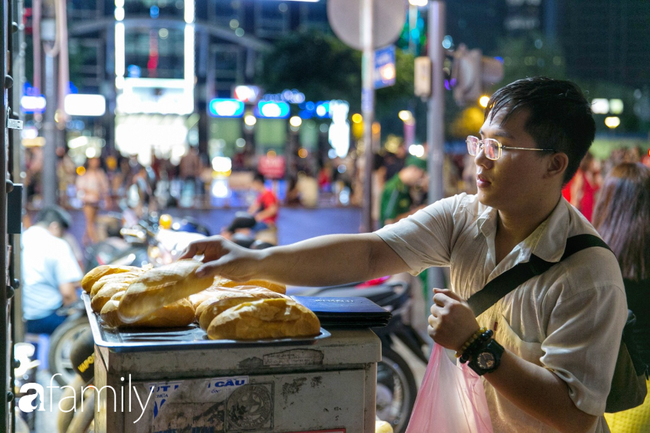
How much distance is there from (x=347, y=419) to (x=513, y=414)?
60 cm

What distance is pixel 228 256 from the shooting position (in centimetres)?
219

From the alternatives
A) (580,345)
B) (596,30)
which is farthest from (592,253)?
(596,30)

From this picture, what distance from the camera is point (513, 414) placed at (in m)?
2.27

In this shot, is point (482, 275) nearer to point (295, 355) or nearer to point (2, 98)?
point (295, 355)

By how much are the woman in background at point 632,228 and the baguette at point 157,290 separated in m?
2.84

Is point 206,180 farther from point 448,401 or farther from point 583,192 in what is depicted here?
point 448,401

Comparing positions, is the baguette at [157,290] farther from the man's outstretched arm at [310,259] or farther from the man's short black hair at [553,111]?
the man's short black hair at [553,111]

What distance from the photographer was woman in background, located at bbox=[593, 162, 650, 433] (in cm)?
410

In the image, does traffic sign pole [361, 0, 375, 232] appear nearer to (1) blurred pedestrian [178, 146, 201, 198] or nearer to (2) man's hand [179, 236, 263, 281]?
(2) man's hand [179, 236, 263, 281]

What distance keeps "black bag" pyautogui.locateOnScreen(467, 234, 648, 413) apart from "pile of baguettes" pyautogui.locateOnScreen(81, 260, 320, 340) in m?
0.60

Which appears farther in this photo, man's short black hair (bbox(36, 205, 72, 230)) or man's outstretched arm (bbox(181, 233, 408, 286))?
man's short black hair (bbox(36, 205, 72, 230))

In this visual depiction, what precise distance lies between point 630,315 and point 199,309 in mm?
1546

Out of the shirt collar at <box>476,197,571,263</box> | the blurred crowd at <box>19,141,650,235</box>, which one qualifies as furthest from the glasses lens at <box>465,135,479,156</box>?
the blurred crowd at <box>19,141,650,235</box>

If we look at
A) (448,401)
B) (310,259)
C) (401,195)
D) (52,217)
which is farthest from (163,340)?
(401,195)
